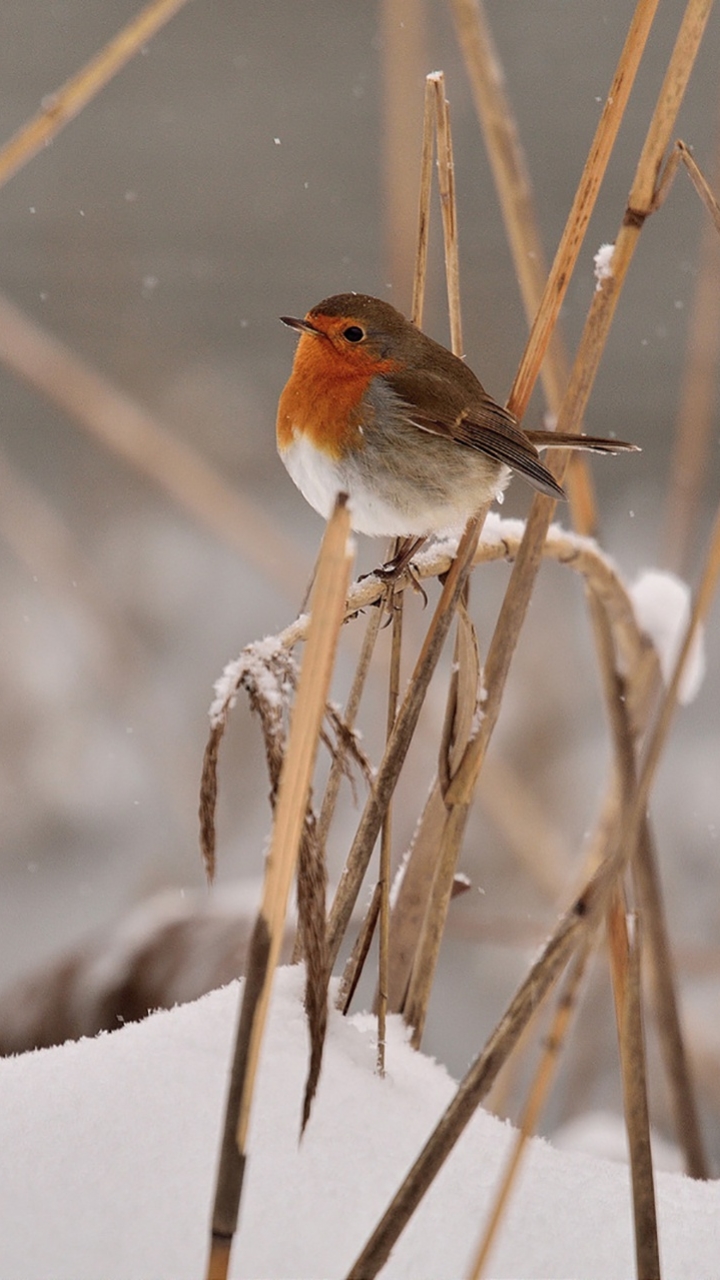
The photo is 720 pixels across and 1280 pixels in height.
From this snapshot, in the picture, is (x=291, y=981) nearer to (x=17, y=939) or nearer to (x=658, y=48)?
(x=17, y=939)

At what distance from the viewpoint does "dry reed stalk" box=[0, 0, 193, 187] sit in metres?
0.78

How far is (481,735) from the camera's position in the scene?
3.27 ft

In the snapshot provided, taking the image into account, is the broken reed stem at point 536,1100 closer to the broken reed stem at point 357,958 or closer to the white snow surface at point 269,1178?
the white snow surface at point 269,1178

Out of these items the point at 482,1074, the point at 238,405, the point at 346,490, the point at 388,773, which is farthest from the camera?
the point at 238,405

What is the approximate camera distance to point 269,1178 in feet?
2.59

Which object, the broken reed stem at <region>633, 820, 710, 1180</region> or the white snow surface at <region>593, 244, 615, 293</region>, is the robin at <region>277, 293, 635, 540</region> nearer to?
the white snow surface at <region>593, 244, 615, 293</region>

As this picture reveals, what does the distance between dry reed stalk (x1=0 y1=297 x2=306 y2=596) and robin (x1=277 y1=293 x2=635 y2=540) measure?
1.97 ft

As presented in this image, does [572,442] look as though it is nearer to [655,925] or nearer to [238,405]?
[655,925]

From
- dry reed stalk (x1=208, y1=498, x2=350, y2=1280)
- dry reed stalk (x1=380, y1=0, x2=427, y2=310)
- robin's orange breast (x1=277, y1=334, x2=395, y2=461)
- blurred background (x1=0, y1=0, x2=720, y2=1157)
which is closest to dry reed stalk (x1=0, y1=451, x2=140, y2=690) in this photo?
blurred background (x1=0, y1=0, x2=720, y2=1157)

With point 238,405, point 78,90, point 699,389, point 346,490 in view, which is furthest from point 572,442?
point 238,405

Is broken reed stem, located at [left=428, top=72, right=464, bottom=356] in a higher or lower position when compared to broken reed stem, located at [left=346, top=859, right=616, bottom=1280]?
higher

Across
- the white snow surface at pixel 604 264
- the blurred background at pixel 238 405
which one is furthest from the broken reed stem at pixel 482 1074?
the blurred background at pixel 238 405

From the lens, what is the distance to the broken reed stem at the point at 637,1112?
71cm

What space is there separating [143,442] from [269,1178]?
1293mm
